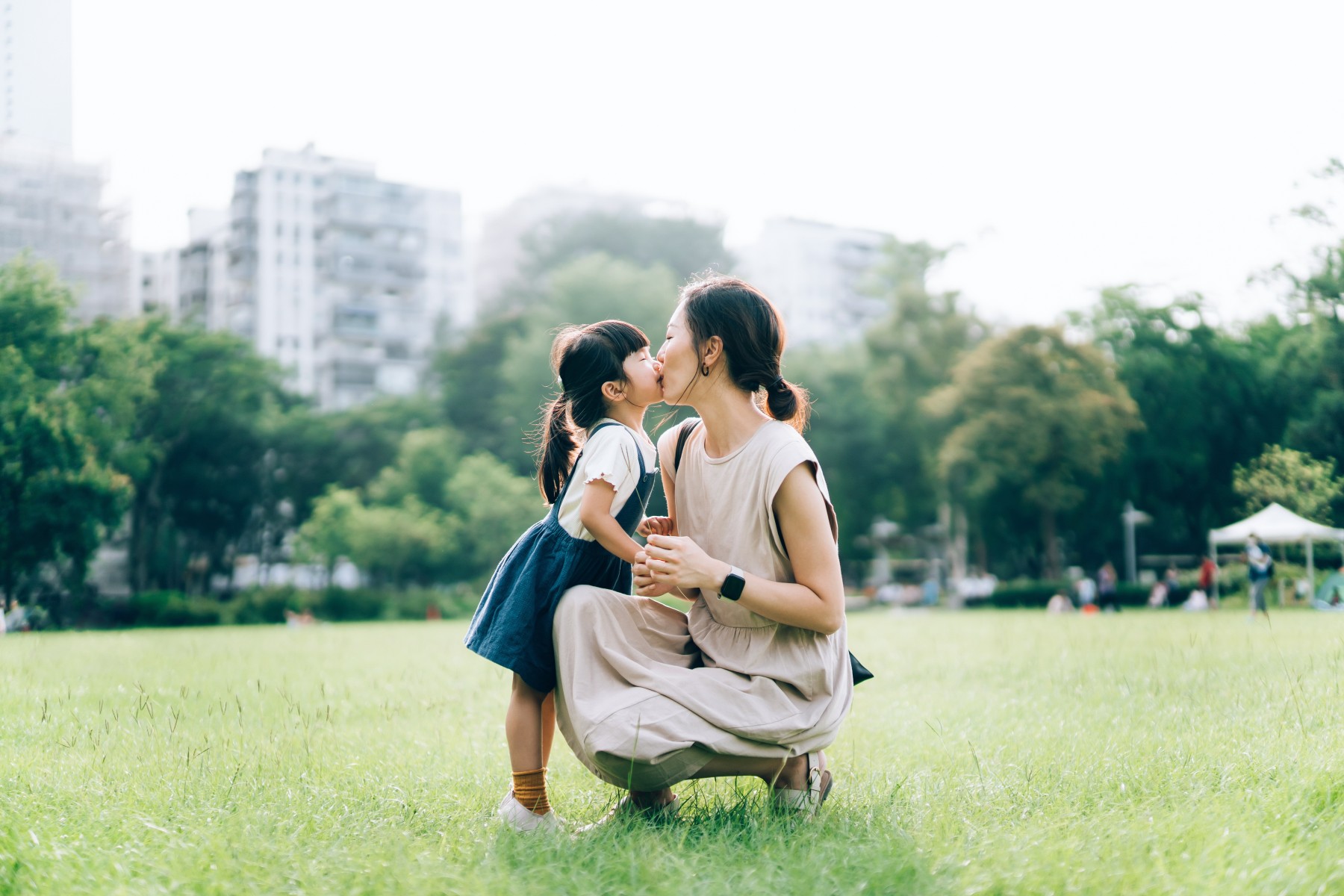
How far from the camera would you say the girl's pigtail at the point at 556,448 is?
3467 mm

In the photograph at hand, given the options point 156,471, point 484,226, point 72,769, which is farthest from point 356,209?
point 72,769

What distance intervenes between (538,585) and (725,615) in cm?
55

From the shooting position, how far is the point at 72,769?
373 cm

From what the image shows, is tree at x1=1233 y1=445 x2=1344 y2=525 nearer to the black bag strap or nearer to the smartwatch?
the black bag strap

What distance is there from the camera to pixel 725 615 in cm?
316

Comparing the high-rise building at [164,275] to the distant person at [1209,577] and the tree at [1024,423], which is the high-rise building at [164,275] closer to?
the tree at [1024,423]

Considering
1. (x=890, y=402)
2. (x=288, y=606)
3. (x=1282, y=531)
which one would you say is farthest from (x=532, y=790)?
Answer: (x=890, y=402)

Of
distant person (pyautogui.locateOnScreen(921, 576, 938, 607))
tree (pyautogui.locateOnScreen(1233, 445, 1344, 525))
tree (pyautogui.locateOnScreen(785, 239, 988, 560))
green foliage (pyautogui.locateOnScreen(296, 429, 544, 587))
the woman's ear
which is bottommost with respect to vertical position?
distant person (pyautogui.locateOnScreen(921, 576, 938, 607))

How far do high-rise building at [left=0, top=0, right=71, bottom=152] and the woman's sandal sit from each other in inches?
307

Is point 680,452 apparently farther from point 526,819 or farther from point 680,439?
point 526,819

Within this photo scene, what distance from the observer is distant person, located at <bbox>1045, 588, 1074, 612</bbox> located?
24.9 meters

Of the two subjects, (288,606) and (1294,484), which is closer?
(1294,484)

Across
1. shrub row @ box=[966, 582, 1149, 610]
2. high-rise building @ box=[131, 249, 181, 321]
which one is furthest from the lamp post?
high-rise building @ box=[131, 249, 181, 321]

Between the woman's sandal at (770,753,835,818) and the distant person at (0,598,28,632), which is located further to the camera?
the distant person at (0,598,28,632)
